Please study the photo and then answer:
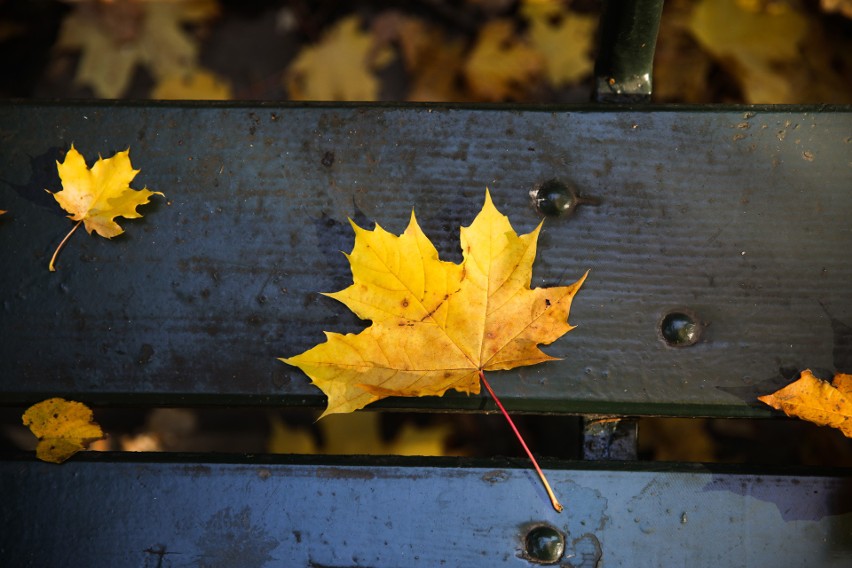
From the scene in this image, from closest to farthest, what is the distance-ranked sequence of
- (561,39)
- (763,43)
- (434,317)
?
(434,317) → (763,43) → (561,39)

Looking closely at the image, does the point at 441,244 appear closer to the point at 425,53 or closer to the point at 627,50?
the point at 627,50

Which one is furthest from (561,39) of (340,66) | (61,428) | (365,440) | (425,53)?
(61,428)

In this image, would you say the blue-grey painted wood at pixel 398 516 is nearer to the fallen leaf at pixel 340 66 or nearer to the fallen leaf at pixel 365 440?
the fallen leaf at pixel 365 440

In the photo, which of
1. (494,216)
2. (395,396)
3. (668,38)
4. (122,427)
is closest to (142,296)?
(395,396)

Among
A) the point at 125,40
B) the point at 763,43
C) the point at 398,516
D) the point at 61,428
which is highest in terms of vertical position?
the point at 125,40

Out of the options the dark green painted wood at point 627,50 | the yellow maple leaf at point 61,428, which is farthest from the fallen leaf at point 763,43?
the yellow maple leaf at point 61,428

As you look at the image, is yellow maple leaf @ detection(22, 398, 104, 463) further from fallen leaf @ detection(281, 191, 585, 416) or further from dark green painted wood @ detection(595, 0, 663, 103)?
dark green painted wood @ detection(595, 0, 663, 103)

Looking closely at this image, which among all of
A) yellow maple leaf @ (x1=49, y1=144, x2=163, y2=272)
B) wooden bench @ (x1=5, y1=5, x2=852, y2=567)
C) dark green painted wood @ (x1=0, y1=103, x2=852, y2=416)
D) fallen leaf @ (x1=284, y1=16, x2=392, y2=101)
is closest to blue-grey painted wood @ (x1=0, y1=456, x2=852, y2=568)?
wooden bench @ (x1=5, y1=5, x2=852, y2=567)
